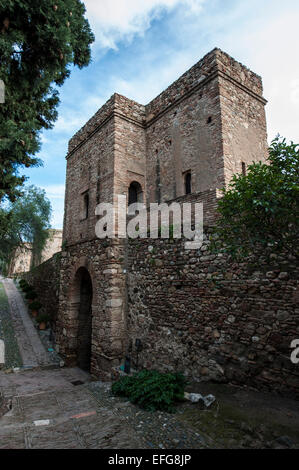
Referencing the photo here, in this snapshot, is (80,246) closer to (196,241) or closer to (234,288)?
(196,241)

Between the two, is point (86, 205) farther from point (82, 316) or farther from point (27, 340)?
point (27, 340)

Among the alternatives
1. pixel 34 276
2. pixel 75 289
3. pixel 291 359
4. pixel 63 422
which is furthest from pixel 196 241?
pixel 34 276

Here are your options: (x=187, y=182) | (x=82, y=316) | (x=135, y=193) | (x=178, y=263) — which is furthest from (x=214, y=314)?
(x=82, y=316)

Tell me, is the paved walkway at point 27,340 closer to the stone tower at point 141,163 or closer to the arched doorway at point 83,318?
the stone tower at point 141,163

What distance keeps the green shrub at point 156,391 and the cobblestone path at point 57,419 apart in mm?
493

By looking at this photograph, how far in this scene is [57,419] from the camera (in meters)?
4.74

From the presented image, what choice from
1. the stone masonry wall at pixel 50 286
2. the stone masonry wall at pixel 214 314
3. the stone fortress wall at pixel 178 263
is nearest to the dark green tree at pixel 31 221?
the stone masonry wall at pixel 50 286

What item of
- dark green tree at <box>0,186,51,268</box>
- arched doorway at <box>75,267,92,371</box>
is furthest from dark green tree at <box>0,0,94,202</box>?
dark green tree at <box>0,186,51,268</box>

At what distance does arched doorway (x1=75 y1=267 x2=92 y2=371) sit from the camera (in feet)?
29.9

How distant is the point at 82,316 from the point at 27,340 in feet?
10.6
